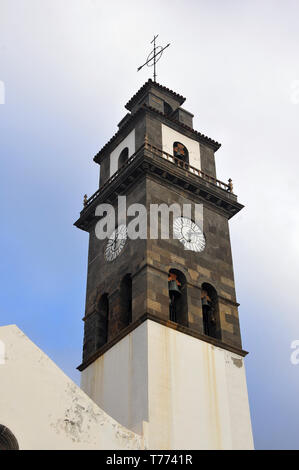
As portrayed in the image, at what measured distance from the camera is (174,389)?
91.2 feet

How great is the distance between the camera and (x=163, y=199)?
113 ft

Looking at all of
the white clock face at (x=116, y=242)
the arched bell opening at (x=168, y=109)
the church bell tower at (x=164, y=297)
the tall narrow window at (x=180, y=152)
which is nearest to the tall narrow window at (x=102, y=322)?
the church bell tower at (x=164, y=297)

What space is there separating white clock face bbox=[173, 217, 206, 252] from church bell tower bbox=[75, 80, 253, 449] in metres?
0.06

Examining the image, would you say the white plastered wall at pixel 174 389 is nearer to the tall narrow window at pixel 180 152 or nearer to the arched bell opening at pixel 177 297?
the arched bell opening at pixel 177 297

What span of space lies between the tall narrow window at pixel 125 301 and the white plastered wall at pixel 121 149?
8.25 metres

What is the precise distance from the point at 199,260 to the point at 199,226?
2.27 meters

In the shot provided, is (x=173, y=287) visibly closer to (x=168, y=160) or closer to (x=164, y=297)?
(x=164, y=297)

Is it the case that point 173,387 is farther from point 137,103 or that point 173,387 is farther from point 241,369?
point 137,103

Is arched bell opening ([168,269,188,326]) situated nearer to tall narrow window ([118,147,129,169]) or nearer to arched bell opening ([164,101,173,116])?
tall narrow window ([118,147,129,169])

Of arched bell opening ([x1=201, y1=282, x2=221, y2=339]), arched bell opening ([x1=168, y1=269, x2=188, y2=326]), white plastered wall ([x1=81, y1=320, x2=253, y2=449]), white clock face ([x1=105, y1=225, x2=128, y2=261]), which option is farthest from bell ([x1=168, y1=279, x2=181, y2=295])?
white clock face ([x1=105, y1=225, x2=128, y2=261])

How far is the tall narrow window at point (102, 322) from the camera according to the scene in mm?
32500

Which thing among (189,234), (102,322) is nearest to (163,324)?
(102,322)

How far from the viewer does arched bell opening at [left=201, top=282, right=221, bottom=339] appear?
105 feet
